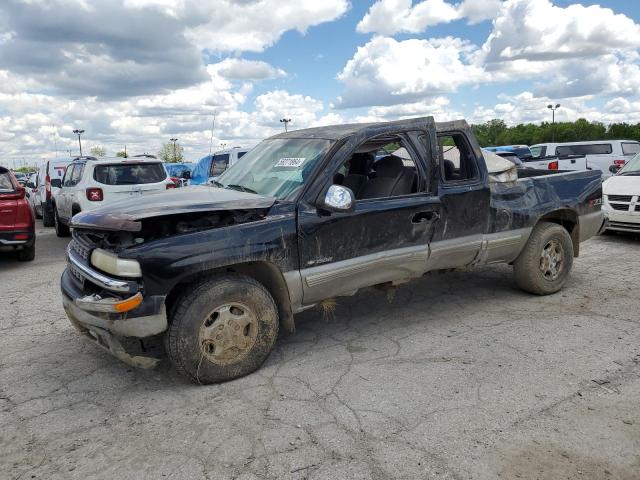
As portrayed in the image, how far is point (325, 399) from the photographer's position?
11.1 ft

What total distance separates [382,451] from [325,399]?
670 mm

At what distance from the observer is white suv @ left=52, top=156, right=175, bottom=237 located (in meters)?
9.39

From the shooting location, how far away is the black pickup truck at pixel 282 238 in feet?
11.1

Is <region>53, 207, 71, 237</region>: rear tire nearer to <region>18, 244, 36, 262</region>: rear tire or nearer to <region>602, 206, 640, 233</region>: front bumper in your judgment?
<region>18, 244, 36, 262</region>: rear tire

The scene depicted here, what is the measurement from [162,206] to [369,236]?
1.56 metres

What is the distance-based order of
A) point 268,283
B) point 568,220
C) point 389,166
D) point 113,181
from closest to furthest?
point 268,283 → point 389,166 → point 568,220 → point 113,181

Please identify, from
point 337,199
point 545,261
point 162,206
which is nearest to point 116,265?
point 162,206

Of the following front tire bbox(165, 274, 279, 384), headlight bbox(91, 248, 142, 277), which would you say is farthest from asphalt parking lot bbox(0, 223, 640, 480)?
headlight bbox(91, 248, 142, 277)

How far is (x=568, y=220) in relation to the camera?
5734 mm

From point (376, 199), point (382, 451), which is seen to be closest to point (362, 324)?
point (376, 199)

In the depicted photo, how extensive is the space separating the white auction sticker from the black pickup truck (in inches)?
0.6

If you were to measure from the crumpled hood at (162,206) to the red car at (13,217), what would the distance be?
459 cm

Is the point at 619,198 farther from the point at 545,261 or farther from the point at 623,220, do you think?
the point at 545,261

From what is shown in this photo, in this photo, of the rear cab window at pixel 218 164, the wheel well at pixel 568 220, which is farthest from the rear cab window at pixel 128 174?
the wheel well at pixel 568 220
